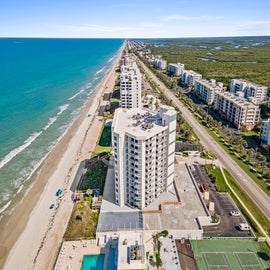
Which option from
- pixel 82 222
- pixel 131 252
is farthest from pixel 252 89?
pixel 131 252

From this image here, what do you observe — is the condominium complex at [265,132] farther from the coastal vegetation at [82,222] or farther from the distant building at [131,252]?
the coastal vegetation at [82,222]

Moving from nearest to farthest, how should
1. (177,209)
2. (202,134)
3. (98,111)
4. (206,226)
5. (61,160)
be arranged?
(206,226) < (177,209) < (61,160) < (202,134) < (98,111)

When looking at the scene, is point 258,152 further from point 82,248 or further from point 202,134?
point 82,248

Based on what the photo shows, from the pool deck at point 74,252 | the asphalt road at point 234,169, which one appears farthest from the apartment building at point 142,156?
the asphalt road at point 234,169

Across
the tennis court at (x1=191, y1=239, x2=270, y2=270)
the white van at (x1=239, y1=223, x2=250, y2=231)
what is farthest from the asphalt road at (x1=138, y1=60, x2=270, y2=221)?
the tennis court at (x1=191, y1=239, x2=270, y2=270)

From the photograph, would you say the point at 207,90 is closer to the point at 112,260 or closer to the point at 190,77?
the point at 190,77

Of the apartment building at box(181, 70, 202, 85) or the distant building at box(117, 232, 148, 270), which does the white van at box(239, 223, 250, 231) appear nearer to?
the distant building at box(117, 232, 148, 270)

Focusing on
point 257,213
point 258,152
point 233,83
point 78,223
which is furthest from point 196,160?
point 233,83
